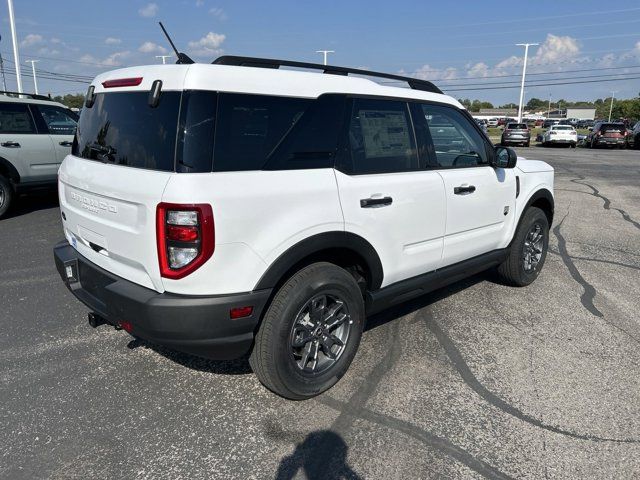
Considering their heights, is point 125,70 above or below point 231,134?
above

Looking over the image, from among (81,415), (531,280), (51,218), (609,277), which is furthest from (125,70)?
(51,218)

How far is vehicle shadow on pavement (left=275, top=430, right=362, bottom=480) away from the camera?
2420 mm

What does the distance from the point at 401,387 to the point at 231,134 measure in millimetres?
1925

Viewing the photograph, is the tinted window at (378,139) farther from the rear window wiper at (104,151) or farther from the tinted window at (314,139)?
the rear window wiper at (104,151)

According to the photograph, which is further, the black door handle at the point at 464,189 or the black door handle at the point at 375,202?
the black door handle at the point at 464,189

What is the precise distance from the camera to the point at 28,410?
290 cm

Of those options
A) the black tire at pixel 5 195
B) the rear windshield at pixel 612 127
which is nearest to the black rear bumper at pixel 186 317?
the black tire at pixel 5 195

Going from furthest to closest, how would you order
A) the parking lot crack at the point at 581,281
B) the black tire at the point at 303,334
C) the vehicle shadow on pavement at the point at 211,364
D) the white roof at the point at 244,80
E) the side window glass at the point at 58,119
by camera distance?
the side window glass at the point at 58,119
the parking lot crack at the point at 581,281
the vehicle shadow on pavement at the point at 211,364
the black tire at the point at 303,334
the white roof at the point at 244,80

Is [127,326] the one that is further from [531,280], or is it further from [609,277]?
[609,277]

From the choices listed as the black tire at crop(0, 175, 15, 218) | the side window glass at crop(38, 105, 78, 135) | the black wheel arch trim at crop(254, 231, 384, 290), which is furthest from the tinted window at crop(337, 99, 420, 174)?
the black tire at crop(0, 175, 15, 218)

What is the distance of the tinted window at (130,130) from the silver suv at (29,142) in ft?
18.4

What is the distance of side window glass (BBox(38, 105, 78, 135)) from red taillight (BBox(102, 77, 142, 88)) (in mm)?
6066

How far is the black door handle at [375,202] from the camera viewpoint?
3.04m

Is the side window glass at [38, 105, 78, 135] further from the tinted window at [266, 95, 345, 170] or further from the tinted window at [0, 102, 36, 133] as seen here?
the tinted window at [266, 95, 345, 170]
